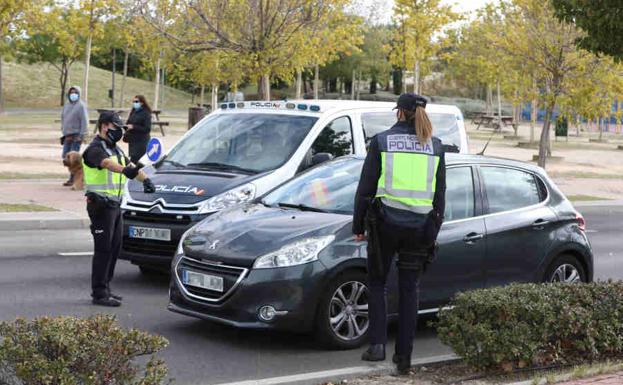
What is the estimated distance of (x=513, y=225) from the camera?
9.23 m

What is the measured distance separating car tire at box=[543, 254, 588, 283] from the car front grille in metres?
2.99

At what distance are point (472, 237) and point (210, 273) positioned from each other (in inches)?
87.5

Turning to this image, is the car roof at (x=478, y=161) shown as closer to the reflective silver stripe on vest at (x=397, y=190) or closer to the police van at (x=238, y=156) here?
the police van at (x=238, y=156)

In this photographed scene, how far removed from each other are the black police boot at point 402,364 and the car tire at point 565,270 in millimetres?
2652

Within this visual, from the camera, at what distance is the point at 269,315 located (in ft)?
25.9

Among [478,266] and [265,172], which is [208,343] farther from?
[265,172]

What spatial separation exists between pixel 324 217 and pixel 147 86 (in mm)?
71987

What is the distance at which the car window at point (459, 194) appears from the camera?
8961mm

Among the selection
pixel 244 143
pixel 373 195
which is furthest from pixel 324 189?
pixel 244 143

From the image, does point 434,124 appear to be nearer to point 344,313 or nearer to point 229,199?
point 229,199

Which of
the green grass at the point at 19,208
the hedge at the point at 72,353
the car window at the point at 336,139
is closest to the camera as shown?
the hedge at the point at 72,353


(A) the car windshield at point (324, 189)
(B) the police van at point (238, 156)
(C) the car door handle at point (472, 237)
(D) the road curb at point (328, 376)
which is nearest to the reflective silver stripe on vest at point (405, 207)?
(D) the road curb at point (328, 376)

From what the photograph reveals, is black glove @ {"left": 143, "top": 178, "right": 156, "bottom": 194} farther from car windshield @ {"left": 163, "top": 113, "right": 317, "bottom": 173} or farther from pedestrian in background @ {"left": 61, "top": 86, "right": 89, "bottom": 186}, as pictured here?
pedestrian in background @ {"left": 61, "top": 86, "right": 89, "bottom": 186}

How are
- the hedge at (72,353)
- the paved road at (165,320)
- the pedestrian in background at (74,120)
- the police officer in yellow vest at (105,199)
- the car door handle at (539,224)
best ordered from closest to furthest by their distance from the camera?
1. the hedge at (72,353)
2. the paved road at (165,320)
3. the car door handle at (539,224)
4. the police officer in yellow vest at (105,199)
5. the pedestrian in background at (74,120)
